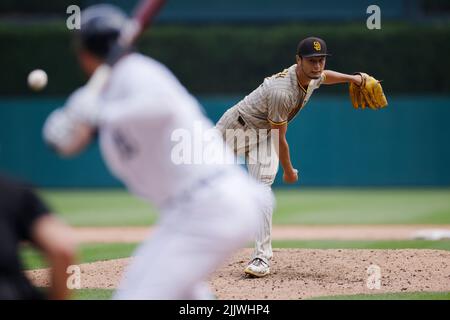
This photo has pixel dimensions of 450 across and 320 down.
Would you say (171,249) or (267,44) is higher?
(267,44)

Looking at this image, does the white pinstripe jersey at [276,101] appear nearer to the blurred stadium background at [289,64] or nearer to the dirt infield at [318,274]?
the dirt infield at [318,274]

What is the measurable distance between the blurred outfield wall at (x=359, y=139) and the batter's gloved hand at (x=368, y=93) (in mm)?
12099

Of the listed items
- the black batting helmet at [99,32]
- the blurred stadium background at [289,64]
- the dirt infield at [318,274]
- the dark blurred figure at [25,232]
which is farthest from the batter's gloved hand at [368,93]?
the blurred stadium background at [289,64]

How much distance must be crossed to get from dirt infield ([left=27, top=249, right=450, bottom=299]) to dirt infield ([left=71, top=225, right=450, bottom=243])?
315cm

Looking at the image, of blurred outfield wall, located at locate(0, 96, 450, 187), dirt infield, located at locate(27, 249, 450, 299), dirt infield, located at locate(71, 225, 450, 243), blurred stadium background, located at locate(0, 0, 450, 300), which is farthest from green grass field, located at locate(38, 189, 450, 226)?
dirt infield, located at locate(27, 249, 450, 299)

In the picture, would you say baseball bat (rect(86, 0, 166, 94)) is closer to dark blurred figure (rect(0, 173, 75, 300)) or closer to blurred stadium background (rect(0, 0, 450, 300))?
dark blurred figure (rect(0, 173, 75, 300))

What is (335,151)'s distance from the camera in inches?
861

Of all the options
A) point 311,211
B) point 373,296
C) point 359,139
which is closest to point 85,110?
point 373,296

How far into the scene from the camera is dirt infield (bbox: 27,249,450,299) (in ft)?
25.8

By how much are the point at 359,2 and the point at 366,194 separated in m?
6.14

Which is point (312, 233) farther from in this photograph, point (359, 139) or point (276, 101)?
point (359, 139)
